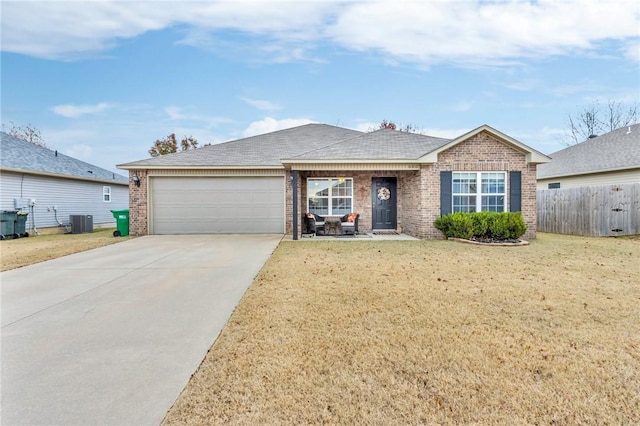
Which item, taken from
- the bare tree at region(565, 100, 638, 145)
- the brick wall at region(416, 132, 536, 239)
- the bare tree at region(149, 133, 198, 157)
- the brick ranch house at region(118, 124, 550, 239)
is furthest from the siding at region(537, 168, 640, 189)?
the bare tree at region(149, 133, 198, 157)

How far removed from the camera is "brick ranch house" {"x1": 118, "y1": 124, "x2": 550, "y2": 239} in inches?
458

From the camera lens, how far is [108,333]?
3.64 m

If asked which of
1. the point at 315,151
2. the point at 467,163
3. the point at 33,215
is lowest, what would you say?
the point at 33,215

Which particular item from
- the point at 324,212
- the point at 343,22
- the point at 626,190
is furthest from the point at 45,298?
the point at 626,190

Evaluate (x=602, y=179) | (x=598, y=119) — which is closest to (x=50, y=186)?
(x=602, y=179)

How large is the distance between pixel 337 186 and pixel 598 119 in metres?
31.2

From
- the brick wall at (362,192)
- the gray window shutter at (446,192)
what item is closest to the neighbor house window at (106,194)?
the brick wall at (362,192)

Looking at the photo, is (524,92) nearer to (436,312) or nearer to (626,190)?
(626,190)

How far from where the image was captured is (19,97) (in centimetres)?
1844

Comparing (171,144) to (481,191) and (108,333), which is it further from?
(108,333)

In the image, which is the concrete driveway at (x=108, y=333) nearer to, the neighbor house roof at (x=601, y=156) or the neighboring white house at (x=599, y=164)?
the neighboring white house at (x=599, y=164)

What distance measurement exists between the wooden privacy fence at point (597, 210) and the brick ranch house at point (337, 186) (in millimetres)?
2987

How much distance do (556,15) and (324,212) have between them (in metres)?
10.0

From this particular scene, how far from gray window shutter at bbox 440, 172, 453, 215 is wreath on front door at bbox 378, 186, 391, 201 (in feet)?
8.14
